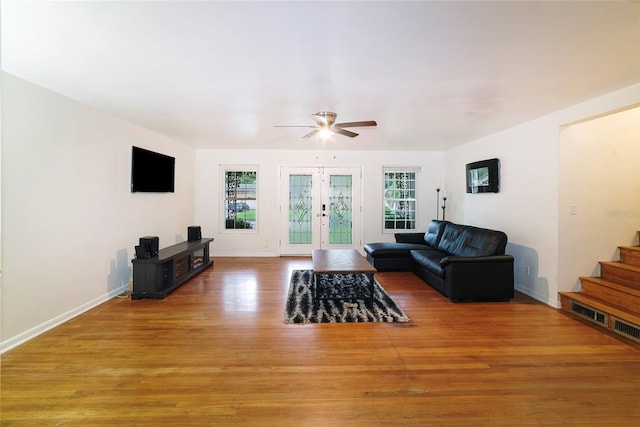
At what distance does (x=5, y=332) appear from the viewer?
2.39m

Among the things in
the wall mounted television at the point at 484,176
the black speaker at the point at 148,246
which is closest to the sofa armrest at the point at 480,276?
the wall mounted television at the point at 484,176

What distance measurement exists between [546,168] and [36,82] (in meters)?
5.79

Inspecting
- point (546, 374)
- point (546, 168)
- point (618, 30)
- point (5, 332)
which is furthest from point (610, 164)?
point (5, 332)

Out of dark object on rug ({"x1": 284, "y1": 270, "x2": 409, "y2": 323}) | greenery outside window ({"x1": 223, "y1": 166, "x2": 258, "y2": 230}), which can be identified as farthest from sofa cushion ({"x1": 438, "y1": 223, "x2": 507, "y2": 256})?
greenery outside window ({"x1": 223, "y1": 166, "x2": 258, "y2": 230})

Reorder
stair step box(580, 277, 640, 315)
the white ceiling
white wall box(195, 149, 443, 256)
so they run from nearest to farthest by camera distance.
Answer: the white ceiling → stair step box(580, 277, 640, 315) → white wall box(195, 149, 443, 256)

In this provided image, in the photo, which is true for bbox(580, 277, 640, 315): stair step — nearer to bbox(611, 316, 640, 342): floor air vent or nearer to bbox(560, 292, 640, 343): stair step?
bbox(560, 292, 640, 343): stair step

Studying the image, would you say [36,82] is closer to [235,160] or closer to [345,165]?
[235,160]

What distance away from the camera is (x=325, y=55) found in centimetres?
208

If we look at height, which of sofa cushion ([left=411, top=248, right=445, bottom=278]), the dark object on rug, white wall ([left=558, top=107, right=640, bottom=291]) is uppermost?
white wall ([left=558, top=107, right=640, bottom=291])

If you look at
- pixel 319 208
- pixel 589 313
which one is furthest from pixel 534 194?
pixel 319 208

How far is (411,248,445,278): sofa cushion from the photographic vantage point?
3882 mm

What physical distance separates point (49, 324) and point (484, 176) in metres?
6.21

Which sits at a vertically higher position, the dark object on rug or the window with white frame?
the window with white frame

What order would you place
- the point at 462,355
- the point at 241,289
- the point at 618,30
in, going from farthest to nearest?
1. the point at 241,289
2. the point at 462,355
3. the point at 618,30
